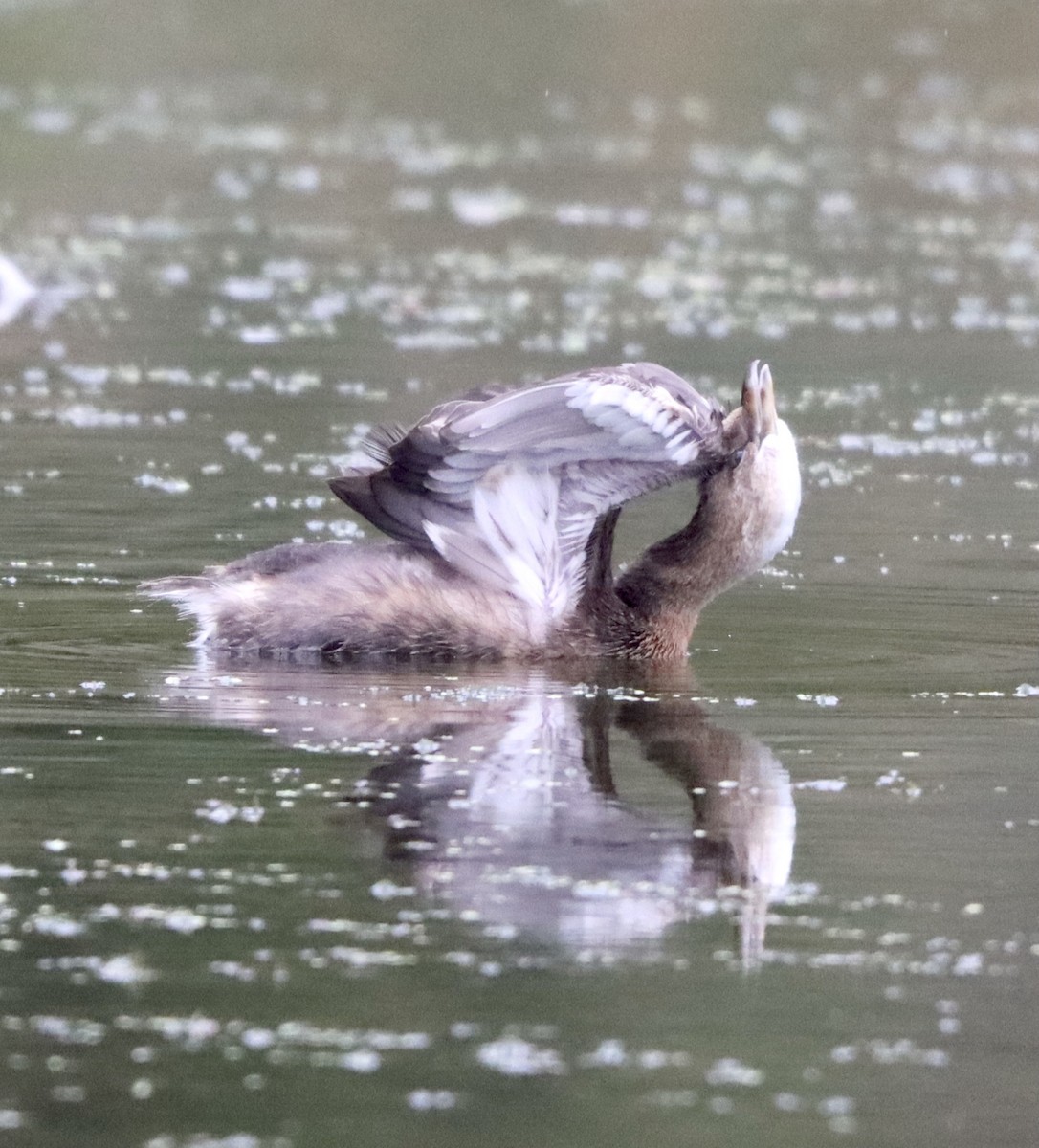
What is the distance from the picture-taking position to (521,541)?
812 centimetres

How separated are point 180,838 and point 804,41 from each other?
73.2ft

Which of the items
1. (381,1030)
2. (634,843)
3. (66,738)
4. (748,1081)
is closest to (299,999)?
(381,1030)

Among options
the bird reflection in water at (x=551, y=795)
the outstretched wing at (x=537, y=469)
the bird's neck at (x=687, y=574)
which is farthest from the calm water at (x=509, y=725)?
the outstretched wing at (x=537, y=469)

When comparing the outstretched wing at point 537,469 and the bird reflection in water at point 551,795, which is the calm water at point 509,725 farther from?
the outstretched wing at point 537,469

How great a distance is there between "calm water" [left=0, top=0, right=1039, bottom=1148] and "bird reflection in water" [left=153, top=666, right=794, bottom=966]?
0.06ft

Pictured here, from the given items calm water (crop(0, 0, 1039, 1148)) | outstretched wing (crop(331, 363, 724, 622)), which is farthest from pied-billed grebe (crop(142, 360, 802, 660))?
calm water (crop(0, 0, 1039, 1148))

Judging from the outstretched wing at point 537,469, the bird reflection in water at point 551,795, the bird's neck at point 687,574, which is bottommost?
the bird reflection in water at point 551,795

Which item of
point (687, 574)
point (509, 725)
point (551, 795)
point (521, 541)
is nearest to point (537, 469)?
point (521, 541)

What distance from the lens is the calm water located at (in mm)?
4848

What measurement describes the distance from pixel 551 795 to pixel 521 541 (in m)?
1.67

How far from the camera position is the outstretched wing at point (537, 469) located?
25.5ft

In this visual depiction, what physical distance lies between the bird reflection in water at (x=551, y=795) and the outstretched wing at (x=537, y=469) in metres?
0.40

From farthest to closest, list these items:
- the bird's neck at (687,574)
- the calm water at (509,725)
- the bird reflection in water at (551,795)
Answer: the bird's neck at (687,574) → the bird reflection in water at (551,795) → the calm water at (509,725)

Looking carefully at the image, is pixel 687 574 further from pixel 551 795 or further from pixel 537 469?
pixel 551 795
